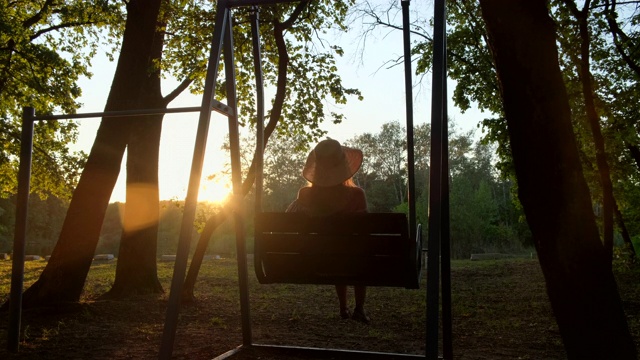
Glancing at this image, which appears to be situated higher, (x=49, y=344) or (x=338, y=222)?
(x=338, y=222)

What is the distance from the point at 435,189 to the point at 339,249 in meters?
0.94

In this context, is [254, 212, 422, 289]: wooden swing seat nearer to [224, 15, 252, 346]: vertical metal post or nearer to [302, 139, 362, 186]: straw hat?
[302, 139, 362, 186]: straw hat

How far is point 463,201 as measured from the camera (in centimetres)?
4053

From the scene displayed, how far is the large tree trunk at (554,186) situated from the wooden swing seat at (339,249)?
2.69ft

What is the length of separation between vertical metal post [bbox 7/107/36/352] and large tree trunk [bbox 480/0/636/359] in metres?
4.02

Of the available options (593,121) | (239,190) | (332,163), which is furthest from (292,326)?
(593,121)

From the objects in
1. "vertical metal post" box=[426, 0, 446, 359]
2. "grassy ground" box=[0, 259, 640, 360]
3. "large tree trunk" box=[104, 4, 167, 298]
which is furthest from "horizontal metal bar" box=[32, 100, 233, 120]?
"large tree trunk" box=[104, 4, 167, 298]

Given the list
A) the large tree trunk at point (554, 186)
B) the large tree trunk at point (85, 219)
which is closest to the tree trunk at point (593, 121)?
the large tree trunk at point (554, 186)

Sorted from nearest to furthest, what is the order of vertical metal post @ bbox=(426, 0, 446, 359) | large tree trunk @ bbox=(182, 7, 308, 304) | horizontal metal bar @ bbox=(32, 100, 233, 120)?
1. vertical metal post @ bbox=(426, 0, 446, 359)
2. horizontal metal bar @ bbox=(32, 100, 233, 120)
3. large tree trunk @ bbox=(182, 7, 308, 304)

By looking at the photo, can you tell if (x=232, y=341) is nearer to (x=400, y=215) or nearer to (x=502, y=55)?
(x=400, y=215)

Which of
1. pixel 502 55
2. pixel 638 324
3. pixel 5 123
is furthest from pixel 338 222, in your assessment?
pixel 5 123

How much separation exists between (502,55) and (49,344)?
4.90 m

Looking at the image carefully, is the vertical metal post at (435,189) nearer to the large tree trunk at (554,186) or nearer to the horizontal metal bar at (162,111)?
the large tree trunk at (554,186)

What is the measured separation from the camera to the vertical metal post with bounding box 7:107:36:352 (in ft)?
17.1
